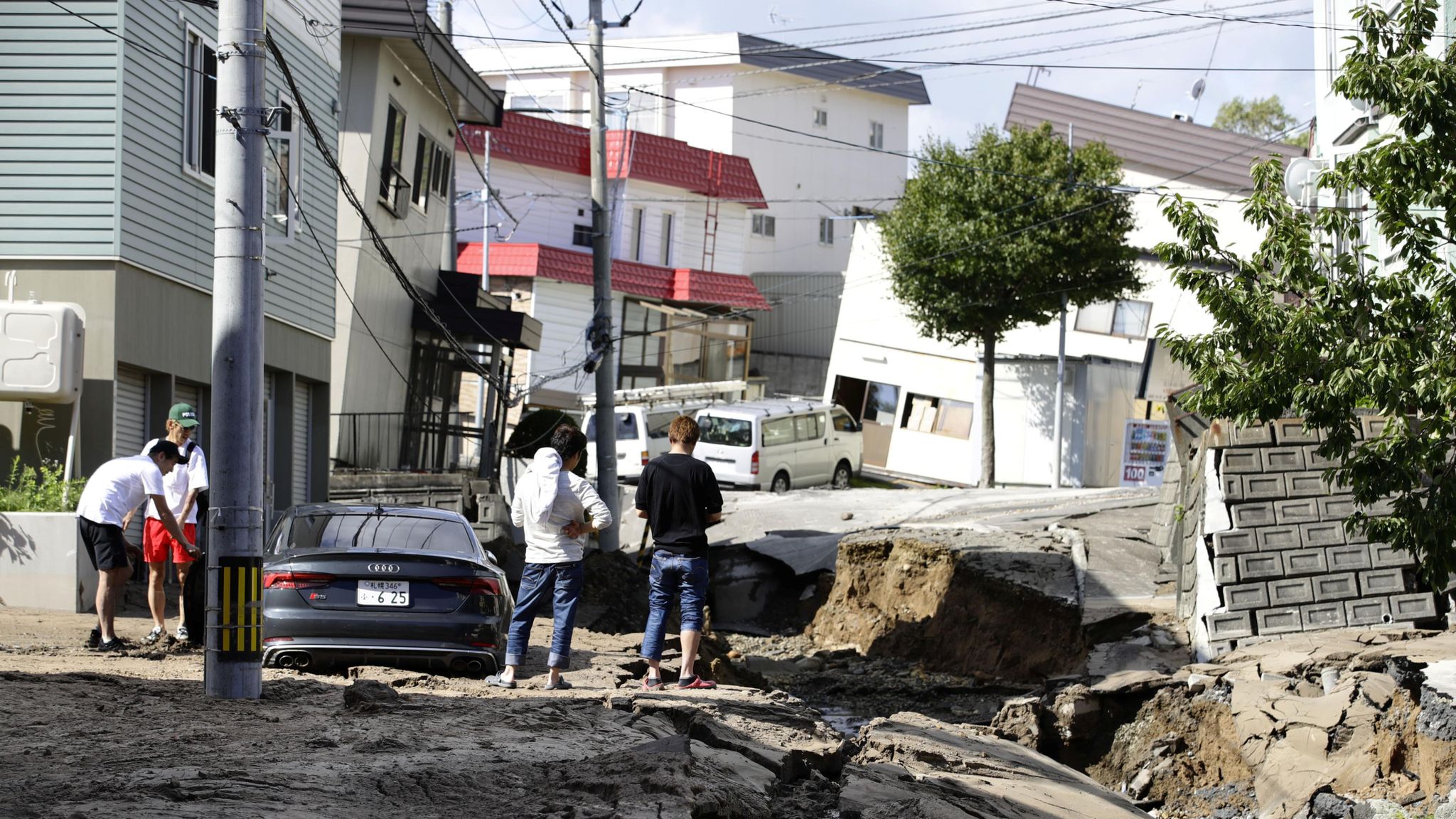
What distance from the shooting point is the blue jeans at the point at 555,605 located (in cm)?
962

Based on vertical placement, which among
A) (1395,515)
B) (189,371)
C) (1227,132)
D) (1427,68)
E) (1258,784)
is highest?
(1227,132)

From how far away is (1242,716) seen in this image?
35.4 ft

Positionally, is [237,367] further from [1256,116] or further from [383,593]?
[1256,116]

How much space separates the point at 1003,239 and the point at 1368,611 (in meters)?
21.6

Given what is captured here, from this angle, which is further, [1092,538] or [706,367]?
[706,367]

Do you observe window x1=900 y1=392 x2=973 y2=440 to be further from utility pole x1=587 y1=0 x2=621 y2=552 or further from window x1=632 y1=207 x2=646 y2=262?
utility pole x1=587 y1=0 x2=621 y2=552

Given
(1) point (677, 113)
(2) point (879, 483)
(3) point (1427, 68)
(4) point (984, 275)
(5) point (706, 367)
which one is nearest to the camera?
(3) point (1427, 68)

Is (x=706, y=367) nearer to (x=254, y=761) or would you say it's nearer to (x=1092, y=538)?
(x=1092, y=538)

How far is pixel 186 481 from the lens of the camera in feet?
36.1

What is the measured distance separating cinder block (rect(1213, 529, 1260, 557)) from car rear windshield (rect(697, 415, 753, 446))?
1655 cm

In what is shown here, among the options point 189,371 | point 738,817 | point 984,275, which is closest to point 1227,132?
point 984,275

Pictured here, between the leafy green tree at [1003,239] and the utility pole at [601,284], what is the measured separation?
39.6 feet

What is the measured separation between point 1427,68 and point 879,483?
2922cm

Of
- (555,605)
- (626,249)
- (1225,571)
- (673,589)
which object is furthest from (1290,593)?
(626,249)
